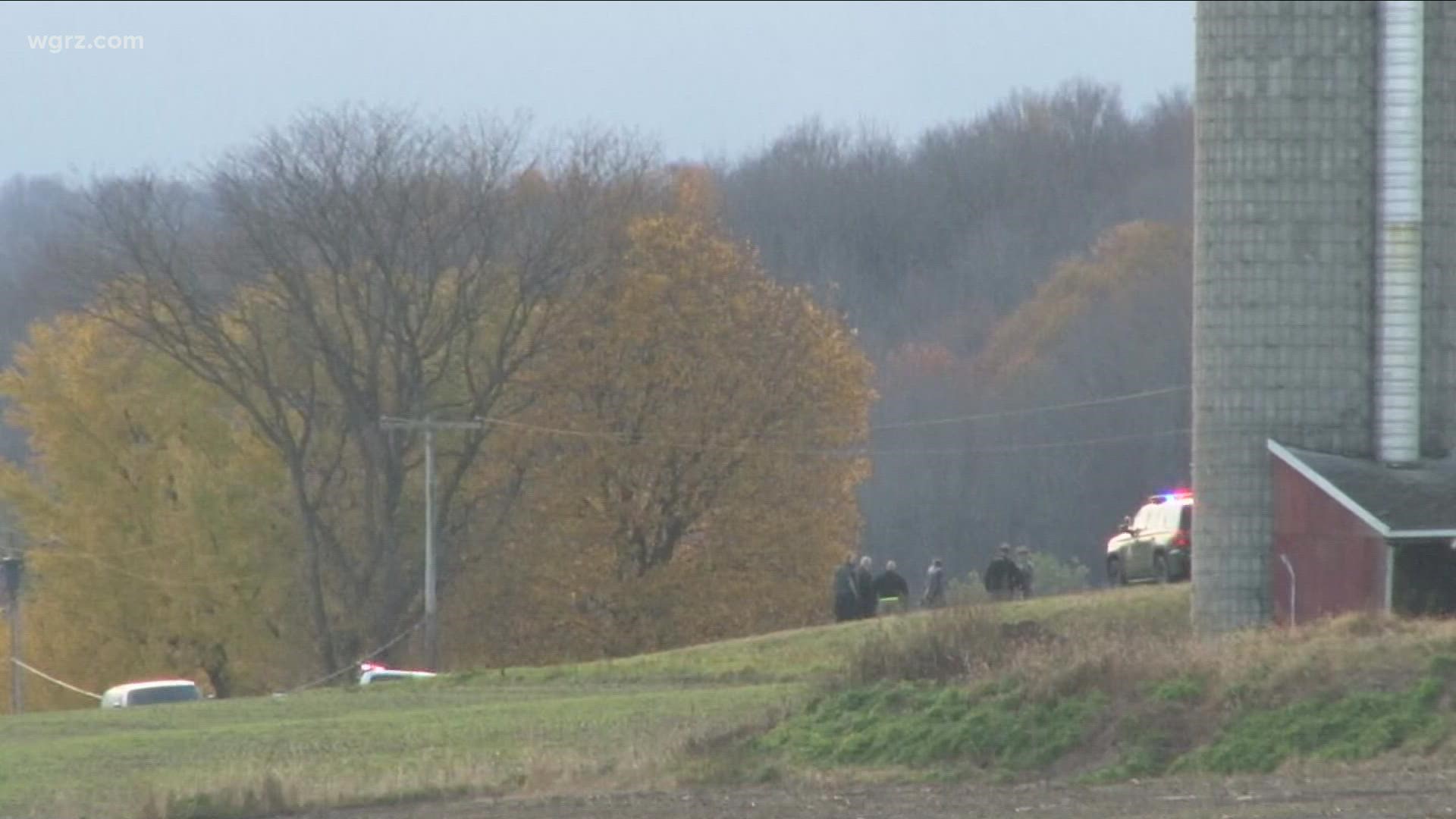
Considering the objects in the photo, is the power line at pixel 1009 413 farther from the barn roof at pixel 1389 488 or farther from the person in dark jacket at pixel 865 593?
the barn roof at pixel 1389 488

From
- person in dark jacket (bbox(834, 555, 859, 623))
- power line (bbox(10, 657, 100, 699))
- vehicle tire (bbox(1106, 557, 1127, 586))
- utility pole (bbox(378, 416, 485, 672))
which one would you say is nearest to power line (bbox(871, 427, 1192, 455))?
utility pole (bbox(378, 416, 485, 672))

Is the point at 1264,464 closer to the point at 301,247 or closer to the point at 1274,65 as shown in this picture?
the point at 1274,65

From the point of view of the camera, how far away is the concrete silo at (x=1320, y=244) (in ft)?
102

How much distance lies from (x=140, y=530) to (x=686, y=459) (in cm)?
1393

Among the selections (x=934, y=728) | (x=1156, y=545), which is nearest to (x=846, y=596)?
(x=1156, y=545)

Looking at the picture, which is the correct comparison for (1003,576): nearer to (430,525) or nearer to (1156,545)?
(1156,545)

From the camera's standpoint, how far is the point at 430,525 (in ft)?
179

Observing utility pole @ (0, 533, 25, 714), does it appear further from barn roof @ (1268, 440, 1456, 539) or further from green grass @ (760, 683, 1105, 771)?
green grass @ (760, 683, 1105, 771)

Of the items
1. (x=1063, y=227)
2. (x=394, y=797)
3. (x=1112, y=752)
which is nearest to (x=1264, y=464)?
(x=1112, y=752)

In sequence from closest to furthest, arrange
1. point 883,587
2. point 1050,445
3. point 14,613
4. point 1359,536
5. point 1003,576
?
point 1359,536
point 1003,576
point 883,587
point 14,613
point 1050,445

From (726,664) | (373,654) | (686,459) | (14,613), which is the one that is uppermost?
(686,459)

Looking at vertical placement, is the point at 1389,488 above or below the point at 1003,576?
above

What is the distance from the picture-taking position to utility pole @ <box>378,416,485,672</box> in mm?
54344

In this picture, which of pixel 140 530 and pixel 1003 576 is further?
pixel 140 530
